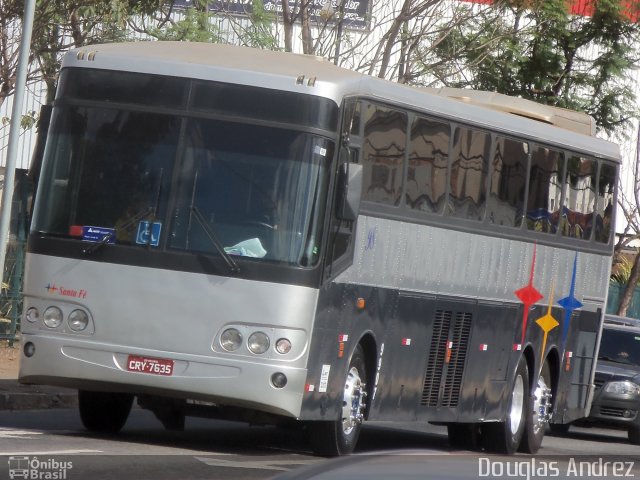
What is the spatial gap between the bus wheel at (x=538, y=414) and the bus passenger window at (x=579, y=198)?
5.47 ft

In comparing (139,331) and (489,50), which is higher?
(489,50)

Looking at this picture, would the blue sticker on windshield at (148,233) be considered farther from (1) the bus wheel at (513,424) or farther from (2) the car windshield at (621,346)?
(2) the car windshield at (621,346)

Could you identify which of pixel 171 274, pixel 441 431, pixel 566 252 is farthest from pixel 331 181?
pixel 441 431

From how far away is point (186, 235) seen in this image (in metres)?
11.6

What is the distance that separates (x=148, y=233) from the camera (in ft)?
38.3

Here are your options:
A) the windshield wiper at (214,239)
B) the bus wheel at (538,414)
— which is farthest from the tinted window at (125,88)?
the bus wheel at (538,414)

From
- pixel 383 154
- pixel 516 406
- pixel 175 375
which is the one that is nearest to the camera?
pixel 175 375

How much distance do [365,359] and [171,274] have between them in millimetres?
2218

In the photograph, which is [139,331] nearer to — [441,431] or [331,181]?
[331,181]

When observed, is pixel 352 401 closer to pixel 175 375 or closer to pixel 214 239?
pixel 175 375

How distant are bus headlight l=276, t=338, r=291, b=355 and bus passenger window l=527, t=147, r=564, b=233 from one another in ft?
16.2

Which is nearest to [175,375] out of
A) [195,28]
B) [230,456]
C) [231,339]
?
[231,339]

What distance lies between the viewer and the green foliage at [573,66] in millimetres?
27422

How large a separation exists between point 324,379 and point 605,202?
23.9ft
